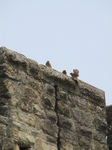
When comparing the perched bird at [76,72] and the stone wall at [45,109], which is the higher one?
the perched bird at [76,72]

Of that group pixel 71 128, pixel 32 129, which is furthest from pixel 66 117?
pixel 32 129

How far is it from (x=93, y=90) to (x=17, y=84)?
176cm

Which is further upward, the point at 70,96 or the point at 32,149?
the point at 70,96

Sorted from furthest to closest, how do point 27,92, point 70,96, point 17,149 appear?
point 70,96, point 27,92, point 17,149

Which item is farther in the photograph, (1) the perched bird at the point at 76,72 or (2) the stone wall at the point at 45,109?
(1) the perched bird at the point at 76,72

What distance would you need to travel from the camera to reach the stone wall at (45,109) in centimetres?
837

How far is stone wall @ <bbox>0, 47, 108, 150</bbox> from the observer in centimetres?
837

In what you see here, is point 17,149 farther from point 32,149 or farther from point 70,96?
point 70,96

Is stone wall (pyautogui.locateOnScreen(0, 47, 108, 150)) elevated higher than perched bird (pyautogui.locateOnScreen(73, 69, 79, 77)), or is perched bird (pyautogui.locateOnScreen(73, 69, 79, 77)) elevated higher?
perched bird (pyautogui.locateOnScreen(73, 69, 79, 77))

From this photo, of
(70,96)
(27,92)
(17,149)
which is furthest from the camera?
(70,96)

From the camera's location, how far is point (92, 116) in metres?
9.81

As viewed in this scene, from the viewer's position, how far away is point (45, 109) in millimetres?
8961

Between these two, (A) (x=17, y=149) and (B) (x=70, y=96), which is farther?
(B) (x=70, y=96)

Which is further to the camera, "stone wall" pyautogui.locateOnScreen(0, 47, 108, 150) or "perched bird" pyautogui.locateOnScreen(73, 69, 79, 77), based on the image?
"perched bird" pyautogui.locateOnScreen(73, 69, 79, 77)
